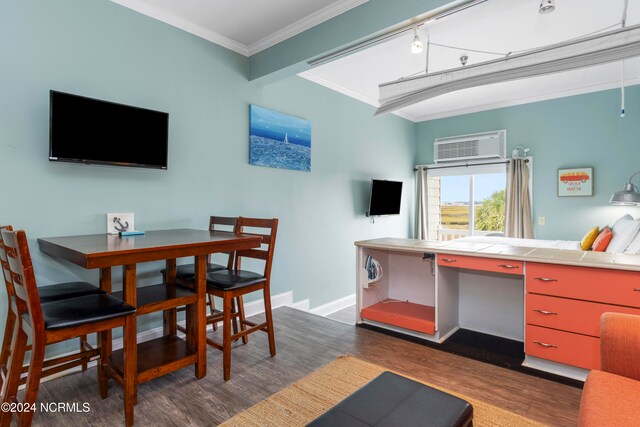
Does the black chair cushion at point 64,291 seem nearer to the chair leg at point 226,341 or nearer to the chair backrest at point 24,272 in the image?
the chair backrest at point 24,272

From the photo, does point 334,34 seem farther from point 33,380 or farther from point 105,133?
point 33,380

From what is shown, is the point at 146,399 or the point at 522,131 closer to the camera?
the point at 146,399

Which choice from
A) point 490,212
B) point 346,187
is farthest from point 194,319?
point 490,212

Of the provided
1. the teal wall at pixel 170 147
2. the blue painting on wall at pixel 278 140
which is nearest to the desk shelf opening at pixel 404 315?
the teal wall at pixel 170 147

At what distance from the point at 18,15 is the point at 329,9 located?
2.07 meters

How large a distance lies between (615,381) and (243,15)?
3.27m

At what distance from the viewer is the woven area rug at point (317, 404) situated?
1.74m

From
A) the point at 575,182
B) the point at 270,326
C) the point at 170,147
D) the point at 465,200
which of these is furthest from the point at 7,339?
the point at 575,182

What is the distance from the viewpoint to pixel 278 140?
365cm

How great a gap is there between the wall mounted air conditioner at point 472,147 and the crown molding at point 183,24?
3.70m

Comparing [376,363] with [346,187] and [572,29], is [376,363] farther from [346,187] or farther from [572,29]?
[572,29]

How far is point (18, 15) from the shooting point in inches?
82.9

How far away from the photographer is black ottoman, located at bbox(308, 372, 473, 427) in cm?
115

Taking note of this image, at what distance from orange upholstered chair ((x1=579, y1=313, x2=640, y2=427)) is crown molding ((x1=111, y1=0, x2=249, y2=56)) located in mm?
3413
